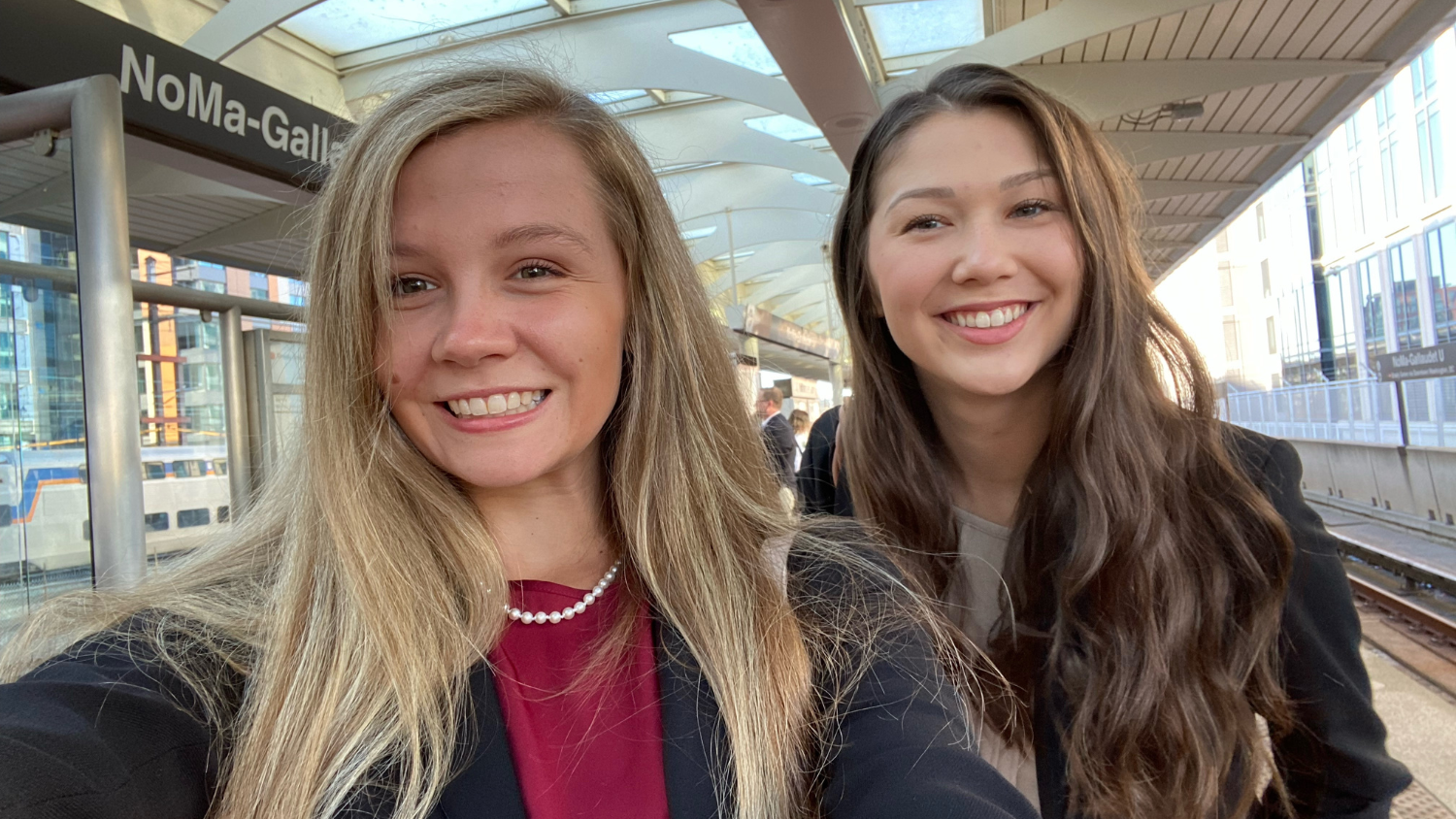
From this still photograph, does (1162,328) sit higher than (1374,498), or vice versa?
(1162,328)

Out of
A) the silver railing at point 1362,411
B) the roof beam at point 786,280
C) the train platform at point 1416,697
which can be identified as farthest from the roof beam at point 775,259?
the train platform at point 1416,697

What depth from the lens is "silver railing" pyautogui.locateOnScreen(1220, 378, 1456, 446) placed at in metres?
11.5

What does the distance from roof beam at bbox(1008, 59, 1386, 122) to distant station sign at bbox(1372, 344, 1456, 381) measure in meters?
5.90

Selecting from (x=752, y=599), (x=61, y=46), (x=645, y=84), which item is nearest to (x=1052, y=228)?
(x=752, y=599)

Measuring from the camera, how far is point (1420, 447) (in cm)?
1212

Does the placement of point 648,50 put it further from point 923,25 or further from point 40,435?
point 40,435

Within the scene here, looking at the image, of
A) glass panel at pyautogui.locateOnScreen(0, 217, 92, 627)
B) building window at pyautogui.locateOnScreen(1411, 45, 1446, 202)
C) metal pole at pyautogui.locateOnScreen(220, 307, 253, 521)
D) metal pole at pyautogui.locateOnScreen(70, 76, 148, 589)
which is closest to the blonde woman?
metal pole at pyautogui.locateOnScreen(70, 76, 148, 589)

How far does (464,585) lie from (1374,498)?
54.4 feet

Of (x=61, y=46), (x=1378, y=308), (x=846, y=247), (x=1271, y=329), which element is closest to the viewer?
(x=846, y=247)

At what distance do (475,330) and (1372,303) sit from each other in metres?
22.7

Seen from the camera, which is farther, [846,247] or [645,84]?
[645,84]

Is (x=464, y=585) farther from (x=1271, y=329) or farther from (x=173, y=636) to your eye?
(x=1271, y=329)

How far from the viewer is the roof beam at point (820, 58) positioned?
4.55 m

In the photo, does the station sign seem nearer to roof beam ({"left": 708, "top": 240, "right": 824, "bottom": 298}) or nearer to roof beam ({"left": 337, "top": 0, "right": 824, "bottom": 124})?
roof beam ({"left": 708, "top": 240, "right": 824, "bottom": 298})
